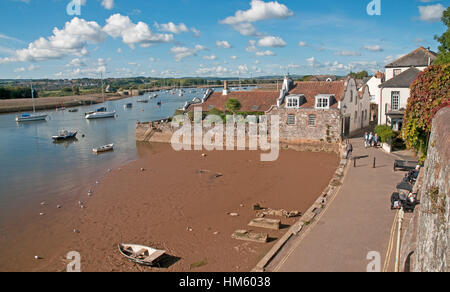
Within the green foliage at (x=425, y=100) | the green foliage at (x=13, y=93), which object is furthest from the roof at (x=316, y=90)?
the green foliage at (x=13, y=93)

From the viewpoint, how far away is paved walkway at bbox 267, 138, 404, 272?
35.4 feet

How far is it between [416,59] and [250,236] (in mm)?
31703

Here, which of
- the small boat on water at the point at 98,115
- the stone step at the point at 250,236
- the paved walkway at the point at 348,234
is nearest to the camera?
the paved walkway at the point at 348,234

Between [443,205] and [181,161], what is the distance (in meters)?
26.9

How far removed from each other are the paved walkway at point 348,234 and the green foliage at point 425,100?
381 centimetres

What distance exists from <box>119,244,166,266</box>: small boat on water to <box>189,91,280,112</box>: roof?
25563 millimetres

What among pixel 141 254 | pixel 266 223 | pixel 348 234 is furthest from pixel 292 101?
pixel 141 254

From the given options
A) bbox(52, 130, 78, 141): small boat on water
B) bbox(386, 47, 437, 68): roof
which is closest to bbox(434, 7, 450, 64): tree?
bbox(386, 47, 437, 68): roof

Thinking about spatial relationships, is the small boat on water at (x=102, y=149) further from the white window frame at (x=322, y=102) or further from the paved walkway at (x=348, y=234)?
the paved walkway at (x=348, y=234)

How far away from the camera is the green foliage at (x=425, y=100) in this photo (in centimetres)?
1144

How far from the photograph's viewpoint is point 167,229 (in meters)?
16.8

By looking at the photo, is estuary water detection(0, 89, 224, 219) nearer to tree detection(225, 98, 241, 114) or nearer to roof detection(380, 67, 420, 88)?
tree detection(225, 98, 241, 114)

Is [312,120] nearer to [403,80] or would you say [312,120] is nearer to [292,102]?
[292,102]
